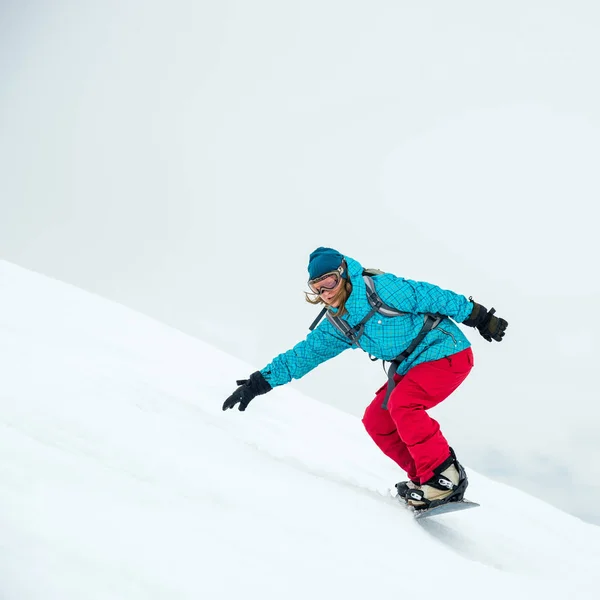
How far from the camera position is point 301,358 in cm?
427

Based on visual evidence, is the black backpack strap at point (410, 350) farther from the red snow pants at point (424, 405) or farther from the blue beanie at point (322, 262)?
the blue beanie at point (322, 262)

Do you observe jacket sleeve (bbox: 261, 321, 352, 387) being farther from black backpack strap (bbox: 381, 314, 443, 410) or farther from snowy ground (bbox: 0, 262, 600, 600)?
snowy ground (bbox: 0, 262, 600, 600)

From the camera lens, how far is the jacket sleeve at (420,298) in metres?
3.80

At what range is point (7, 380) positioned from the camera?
10.1ft

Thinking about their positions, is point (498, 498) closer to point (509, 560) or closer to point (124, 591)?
point (509, 560)

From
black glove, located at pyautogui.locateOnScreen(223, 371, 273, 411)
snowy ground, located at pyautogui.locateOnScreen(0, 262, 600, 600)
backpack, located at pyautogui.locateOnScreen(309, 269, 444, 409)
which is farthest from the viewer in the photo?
black glove, located at pyautogui.locateOnScreen(223, 371, 273, 411)

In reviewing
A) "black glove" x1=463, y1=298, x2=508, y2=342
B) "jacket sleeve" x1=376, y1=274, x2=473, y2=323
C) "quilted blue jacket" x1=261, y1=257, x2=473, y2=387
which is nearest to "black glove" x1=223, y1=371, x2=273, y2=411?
"quilted blue jacket" x1=261, y1=257, x2=473, y2=387

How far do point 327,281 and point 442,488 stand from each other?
1.55 metres

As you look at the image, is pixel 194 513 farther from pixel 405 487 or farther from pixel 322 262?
pixel 405 487

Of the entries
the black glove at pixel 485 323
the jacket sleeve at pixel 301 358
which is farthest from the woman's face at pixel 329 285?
the black glove at pixel 485 323

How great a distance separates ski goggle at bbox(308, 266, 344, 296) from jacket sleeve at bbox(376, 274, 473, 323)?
0.92 ft

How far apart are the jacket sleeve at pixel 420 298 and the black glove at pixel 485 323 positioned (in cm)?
4

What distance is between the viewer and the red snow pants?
12.2 feet

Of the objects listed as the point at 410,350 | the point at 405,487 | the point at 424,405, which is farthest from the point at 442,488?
the point at 410,350
